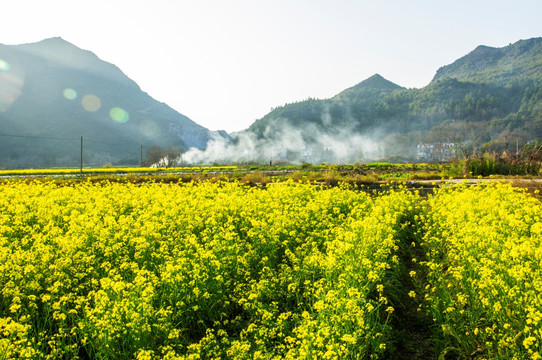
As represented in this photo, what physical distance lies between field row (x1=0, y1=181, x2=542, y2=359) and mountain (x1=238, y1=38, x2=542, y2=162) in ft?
348

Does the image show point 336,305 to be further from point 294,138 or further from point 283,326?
point 294,138

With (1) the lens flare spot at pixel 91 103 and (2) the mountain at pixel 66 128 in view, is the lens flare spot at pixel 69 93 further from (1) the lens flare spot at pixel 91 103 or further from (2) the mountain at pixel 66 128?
(1) the lens flare spot at pixel 91 103

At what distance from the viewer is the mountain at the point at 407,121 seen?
115 metres

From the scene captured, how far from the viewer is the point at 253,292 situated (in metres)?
5.30

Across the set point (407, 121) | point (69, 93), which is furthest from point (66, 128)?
point (407, 121)

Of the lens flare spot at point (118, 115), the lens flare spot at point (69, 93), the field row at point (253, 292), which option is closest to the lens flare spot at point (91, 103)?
the lens flare spot at point (69, 93)

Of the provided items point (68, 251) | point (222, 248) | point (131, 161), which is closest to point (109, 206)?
point (68, 251)

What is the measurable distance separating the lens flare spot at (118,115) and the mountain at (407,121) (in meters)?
69.1

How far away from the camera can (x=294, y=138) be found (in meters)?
145

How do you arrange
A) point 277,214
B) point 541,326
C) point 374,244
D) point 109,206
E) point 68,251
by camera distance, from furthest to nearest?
point 109,206 → point 277,214 → point 374,244 → point 68,251 → point 541,326

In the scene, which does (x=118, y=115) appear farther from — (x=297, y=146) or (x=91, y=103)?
(x=297, y=146)

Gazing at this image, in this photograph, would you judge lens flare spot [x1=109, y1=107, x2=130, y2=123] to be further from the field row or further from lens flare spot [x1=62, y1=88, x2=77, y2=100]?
the field row

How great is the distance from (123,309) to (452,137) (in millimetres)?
117737

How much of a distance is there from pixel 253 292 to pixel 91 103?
678 feet
